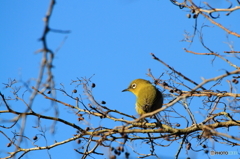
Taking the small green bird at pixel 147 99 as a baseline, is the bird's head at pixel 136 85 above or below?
above

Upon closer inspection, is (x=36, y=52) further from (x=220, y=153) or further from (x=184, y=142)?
(x=220, y=153)

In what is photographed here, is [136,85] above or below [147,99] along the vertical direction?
above

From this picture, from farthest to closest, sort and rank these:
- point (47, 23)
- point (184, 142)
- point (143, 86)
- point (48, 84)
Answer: point (143, 86), point (184, 142), point (48, 84), point (47, 23)

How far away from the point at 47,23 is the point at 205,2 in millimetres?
3632

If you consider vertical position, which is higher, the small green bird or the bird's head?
the bird's head

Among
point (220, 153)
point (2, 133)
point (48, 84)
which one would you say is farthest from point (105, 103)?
point (48, 84)

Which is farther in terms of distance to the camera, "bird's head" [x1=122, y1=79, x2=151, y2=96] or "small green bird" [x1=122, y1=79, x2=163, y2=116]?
"bird's head" [x1=122, y1=79, x2=151, y2=96]

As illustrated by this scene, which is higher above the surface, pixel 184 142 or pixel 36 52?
pixel 184 142

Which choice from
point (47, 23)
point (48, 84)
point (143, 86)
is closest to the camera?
point (47, 23)

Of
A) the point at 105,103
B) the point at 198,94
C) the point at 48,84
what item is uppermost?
the point at 105,103

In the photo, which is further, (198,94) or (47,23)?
(198,94)

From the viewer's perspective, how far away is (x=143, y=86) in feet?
25.3

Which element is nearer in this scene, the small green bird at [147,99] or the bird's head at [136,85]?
the small green bird at [147,99]

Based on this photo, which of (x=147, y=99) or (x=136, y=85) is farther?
(x=136, y=85)
